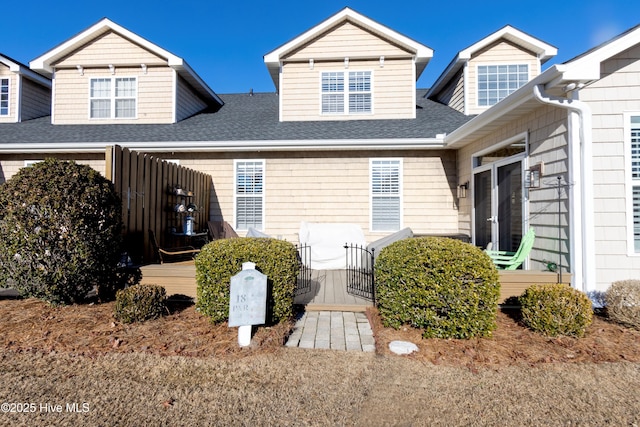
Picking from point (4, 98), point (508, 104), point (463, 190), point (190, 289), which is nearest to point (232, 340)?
point (190, 289)

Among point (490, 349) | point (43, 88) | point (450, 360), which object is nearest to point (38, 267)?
point (450, 360)

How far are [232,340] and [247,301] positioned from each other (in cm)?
49

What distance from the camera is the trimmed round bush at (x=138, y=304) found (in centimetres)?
386

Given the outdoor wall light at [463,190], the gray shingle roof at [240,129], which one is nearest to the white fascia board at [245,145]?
the gray shingle roof at [240,129]

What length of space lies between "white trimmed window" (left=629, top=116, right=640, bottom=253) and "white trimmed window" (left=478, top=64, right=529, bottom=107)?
5726 millimetres

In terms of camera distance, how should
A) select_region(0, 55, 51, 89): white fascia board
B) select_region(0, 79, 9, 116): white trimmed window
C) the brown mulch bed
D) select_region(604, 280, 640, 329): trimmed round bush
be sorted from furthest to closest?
1. select_region(0, 79, 9, 116): white trimmed window
2. select_region(0, 55, 51, 89): white fascia board
3. select_region(604, 280, 640, 329): trimmed round bush
4. the brown mulch bed

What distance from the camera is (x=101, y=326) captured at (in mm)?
3789

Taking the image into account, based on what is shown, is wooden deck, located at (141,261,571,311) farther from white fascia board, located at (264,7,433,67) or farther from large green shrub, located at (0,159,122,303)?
white fascia board, located at (264,7,433,67)

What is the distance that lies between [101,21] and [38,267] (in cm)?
919

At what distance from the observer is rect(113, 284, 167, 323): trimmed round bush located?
3.86 meters

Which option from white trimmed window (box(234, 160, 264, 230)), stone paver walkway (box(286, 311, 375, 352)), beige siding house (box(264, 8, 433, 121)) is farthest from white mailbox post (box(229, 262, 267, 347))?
beige siding house (box(264, 8, 433, 121))

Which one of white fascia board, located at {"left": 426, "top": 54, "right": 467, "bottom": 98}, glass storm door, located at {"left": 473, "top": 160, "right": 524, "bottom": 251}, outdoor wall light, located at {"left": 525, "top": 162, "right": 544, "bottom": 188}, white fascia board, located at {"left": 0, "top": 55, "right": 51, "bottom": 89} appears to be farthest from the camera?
white fascia board, located at {"left": 0, "top": 55, "right": 51, "bottom": 89}

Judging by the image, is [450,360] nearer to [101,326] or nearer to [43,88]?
[101,326]

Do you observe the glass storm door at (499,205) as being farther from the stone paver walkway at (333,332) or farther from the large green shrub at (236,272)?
the large green shrub at (236,272)
